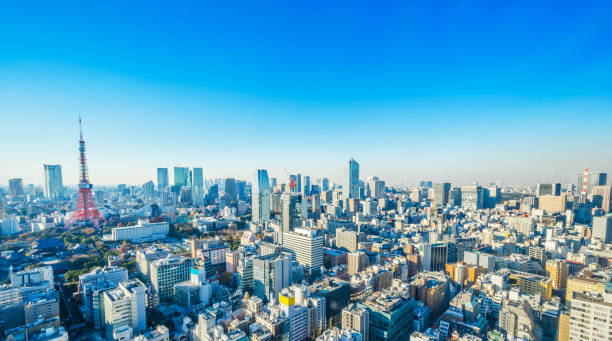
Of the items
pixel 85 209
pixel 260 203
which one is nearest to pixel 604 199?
pixel 260 203

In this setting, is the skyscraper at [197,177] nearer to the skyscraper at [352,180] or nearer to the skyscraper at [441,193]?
the skyscraper at [352,180]

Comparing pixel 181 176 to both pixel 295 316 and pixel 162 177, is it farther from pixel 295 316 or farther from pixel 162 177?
pixel 295 316

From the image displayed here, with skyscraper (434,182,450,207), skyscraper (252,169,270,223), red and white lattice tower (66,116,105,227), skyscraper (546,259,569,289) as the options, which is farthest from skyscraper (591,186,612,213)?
red and white lattice tower (66,116,105,227)

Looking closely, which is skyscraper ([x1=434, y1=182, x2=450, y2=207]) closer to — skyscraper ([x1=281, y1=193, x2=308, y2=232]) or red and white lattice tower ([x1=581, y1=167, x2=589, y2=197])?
red and white lattice tower ([x1=581, y1=167, x2=589, y2=197])

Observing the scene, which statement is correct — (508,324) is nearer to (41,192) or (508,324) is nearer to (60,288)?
(60,288)

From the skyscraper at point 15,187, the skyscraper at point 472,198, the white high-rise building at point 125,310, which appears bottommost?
the skyscraper at point 472,198

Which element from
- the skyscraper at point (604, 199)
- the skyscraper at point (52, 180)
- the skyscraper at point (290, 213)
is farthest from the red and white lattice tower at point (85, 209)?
the skyscraper at point (604, 199)

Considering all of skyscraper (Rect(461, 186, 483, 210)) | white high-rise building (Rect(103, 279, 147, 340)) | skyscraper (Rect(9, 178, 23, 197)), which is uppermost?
skyscraper (Rect(9, 178, 23, 197))
